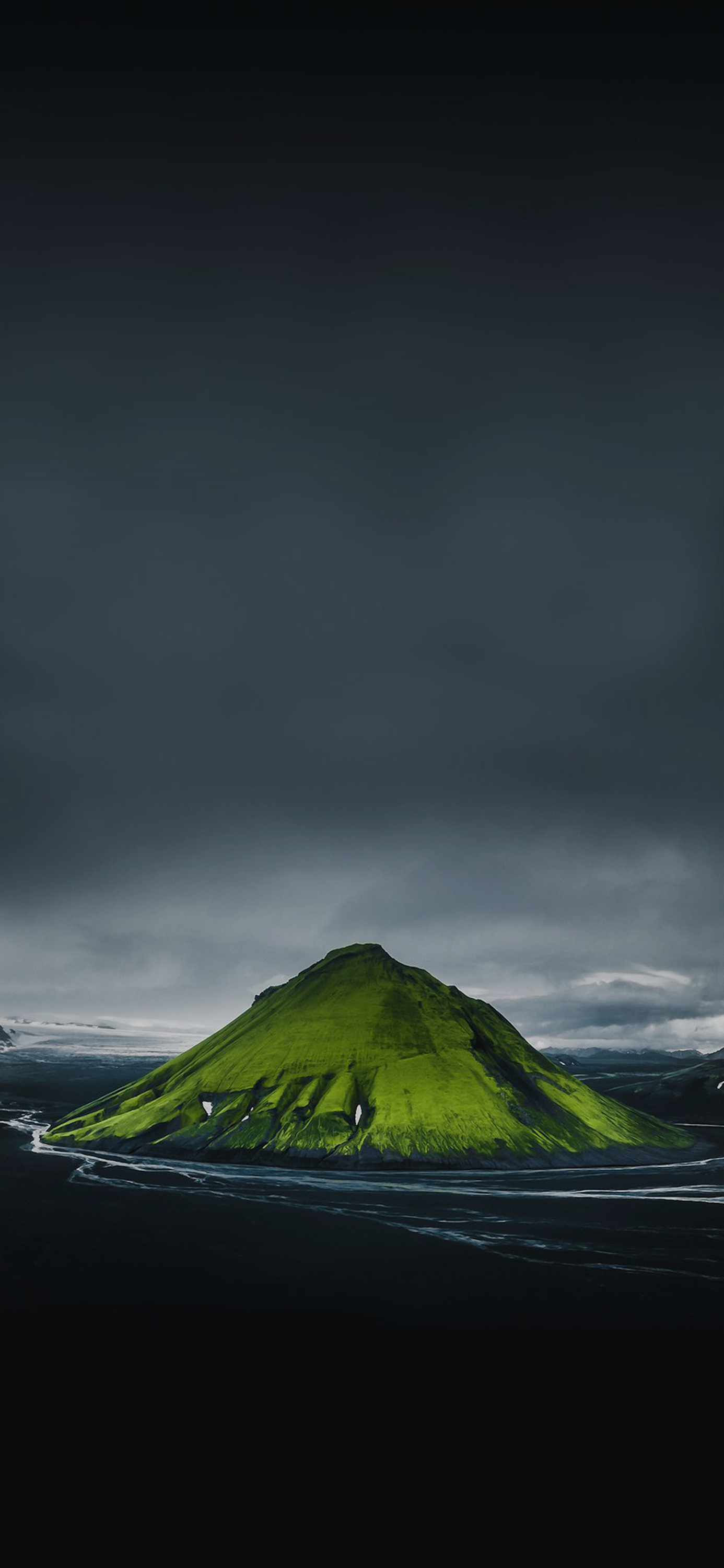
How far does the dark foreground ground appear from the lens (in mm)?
44125

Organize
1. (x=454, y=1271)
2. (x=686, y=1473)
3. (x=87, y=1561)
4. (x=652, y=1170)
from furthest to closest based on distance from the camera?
(x=652, y=1170) < (x=454, y=1271) < (x=686, y=1473) < (x=87, y=1561)

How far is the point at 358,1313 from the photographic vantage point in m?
61.6

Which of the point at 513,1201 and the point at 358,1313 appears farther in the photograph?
the point at 513,1201

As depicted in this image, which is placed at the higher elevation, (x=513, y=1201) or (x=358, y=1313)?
(x=358, y=1313)

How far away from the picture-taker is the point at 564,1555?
1159 inches

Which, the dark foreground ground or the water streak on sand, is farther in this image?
the water streak on sand

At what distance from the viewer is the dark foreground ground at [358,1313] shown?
4412 centimetres

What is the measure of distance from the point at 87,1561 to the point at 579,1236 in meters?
83.4

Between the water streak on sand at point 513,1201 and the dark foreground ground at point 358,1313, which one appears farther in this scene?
the water streak on sand at point 513,1201

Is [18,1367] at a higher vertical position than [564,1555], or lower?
lower

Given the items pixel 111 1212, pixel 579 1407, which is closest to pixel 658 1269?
pixel 579 1407

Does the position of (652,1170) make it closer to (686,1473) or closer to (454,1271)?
(454,1271)

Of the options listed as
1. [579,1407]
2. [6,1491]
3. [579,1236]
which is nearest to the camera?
[6,1491]

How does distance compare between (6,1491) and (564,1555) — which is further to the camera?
(6,1491)
